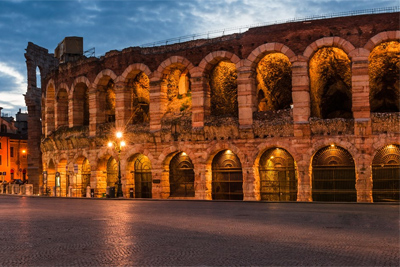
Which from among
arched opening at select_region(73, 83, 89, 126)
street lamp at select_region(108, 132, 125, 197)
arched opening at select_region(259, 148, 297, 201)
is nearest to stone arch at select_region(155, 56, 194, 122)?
street lamp at select_region(108, 132, 125, 197)

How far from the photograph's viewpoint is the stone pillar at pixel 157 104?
1277 inches

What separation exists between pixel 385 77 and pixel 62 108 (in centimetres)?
2636

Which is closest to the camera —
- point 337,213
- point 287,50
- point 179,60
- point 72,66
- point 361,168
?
point 337,213

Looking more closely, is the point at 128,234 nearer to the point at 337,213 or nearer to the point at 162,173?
the point at 337,213

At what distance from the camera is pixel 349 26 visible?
87.9 ft

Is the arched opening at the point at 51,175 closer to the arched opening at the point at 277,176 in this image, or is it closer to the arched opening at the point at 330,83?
the arched opening at the point at 277,176

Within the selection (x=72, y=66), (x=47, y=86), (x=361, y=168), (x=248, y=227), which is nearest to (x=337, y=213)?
(x=248, y=227)

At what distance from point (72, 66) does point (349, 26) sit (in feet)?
74.0

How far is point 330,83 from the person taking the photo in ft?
103

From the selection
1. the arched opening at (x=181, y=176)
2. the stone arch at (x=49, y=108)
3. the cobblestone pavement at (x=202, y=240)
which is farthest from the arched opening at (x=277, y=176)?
the stone arch at (x=49, y=108)

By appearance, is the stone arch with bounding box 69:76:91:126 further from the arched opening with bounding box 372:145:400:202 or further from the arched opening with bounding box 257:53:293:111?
the arched opening with bounding box 372:145:400:202

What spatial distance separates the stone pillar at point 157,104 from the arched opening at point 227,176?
4.84 meters

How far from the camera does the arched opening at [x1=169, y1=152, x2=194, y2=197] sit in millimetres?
32250

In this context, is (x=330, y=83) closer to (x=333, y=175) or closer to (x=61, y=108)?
(x=333, y=175)
